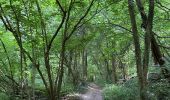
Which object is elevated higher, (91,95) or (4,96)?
(4,96)

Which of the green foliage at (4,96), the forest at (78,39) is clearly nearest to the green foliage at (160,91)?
the forest at (78,39)

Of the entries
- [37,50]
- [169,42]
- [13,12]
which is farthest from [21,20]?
[169,42]

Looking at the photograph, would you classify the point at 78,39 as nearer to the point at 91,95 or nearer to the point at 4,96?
the point at 91,95

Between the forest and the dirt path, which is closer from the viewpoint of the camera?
the forest

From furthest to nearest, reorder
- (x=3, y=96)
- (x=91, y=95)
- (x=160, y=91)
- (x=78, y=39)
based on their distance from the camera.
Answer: (x=91, y=95) → (x=78, y=39) → (x=3, y=96) → (x=160, y=91)

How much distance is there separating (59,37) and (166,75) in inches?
298

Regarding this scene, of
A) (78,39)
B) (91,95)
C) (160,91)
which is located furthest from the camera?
(91,95)

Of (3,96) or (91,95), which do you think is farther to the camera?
(91,95)

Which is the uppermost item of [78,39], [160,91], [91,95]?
[78,39]

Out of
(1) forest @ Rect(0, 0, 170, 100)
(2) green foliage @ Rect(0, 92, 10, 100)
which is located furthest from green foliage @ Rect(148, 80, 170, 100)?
(2) green foliage @ Rect(0, 92, 10, 100)

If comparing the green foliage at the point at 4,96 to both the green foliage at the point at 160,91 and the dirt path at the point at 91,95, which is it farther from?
the green foliage at the point at 160,91

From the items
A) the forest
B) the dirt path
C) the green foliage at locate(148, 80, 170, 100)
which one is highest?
the forest

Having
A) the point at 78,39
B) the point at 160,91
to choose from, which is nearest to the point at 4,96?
the point at 78,39

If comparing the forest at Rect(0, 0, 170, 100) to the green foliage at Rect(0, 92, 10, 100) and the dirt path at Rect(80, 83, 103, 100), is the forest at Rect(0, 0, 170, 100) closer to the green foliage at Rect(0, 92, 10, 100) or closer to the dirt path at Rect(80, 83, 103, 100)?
the green foliage at Rect(0, 92, 10, 100)
